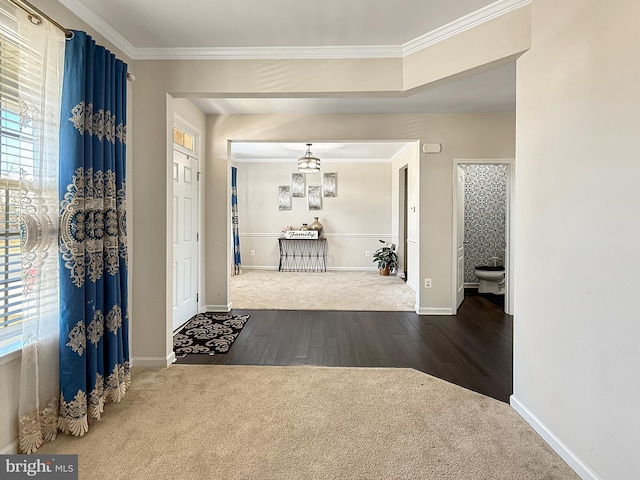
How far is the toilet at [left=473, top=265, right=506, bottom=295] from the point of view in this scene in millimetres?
5348

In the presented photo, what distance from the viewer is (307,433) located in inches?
74.9

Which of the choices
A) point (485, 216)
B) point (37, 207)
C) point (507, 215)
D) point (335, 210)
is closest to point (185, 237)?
point (37, 207)

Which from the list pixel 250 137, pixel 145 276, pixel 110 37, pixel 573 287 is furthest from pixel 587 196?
pixel 250 137

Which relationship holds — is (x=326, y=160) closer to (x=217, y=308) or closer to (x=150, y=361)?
(x=217, y=308)

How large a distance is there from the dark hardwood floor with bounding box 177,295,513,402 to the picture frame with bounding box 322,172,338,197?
3851mm

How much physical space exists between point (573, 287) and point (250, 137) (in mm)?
3813

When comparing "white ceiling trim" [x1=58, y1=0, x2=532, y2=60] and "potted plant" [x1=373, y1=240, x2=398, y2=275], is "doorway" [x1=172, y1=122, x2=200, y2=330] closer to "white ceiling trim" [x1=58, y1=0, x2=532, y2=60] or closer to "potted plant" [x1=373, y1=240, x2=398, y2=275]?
"white ceiling trim" [x1=58, y1=0, x2=532, y2=60]

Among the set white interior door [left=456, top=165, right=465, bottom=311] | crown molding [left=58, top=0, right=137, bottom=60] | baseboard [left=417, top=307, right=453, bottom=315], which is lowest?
baseboard [left=417, top=307, right=453, bottom=315]

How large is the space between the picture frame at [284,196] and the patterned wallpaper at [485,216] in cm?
384

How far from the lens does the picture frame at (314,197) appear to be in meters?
7.68

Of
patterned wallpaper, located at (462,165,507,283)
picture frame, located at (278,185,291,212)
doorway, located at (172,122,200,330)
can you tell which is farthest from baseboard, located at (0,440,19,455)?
Result: picture frame, located at (278,185,291,212)

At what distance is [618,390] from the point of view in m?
1.40

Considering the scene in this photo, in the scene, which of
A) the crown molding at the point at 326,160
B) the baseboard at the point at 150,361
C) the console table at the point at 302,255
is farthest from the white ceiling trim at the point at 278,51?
the console table at the point at 302,255

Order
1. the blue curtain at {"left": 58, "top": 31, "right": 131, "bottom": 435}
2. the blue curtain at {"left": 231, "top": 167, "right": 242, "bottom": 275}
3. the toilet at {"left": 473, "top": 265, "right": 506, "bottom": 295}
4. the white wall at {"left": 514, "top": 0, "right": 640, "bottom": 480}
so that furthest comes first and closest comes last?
the blue curtain at {"left": 231, "top": 167, "right": 242, "bottom": 275} → the toilet at {"left": 473, "top": 265, "right": 506, "bottom": 295} → the blue curtain at {"left": 58, "top": 31, "right": 131, "bottom": 435} → the white wall at {"left": 514, "top": 0, "right": 640, "bottom": 480}
